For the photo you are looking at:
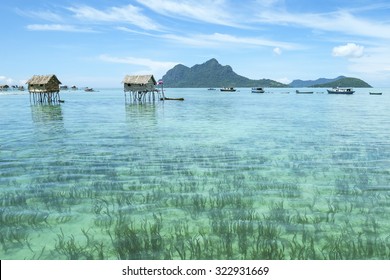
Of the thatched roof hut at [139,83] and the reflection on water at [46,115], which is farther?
the thatched roof hut at [139,83]

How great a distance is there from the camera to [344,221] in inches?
318

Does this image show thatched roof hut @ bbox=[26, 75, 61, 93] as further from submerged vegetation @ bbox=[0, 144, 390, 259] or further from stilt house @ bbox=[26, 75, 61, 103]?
submerged vegetation @ bbox=[0, 144, 390, 259]

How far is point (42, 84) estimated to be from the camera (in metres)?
58.7

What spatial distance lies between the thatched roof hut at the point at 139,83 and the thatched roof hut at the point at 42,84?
1330 centimetres

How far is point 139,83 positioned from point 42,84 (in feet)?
57.2

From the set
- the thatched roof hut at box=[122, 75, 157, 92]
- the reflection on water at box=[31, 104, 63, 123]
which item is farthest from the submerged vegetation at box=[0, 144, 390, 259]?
the thatched roof hut at box=[122, 75, 157, 92]

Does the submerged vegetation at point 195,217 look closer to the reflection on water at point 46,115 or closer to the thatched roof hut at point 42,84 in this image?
the reflection on water at point 46,115

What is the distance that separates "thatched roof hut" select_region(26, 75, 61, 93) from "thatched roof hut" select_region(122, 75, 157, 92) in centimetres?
1330

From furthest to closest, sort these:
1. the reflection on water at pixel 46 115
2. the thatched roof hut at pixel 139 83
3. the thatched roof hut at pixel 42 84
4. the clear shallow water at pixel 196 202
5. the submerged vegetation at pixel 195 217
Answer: the thatched roof hut at pixel 42 84
the thatched roof hut at pixel 139 83
the reflection on water at pixel 46 115
the clear shallow water at pixel 196 202
the submerged vegetation at pixel 195 217

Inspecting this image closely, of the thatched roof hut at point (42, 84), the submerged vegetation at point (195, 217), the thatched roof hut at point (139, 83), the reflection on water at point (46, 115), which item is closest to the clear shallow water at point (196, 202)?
the submerged vegetation at point (195, 217)

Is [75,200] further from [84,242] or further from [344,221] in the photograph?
[344,221]

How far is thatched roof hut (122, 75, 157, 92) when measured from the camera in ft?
190

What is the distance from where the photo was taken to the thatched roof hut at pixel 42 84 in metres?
58.6

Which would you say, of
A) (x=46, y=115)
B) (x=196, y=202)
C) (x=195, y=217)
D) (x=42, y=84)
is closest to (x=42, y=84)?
(x=42, y=84)
